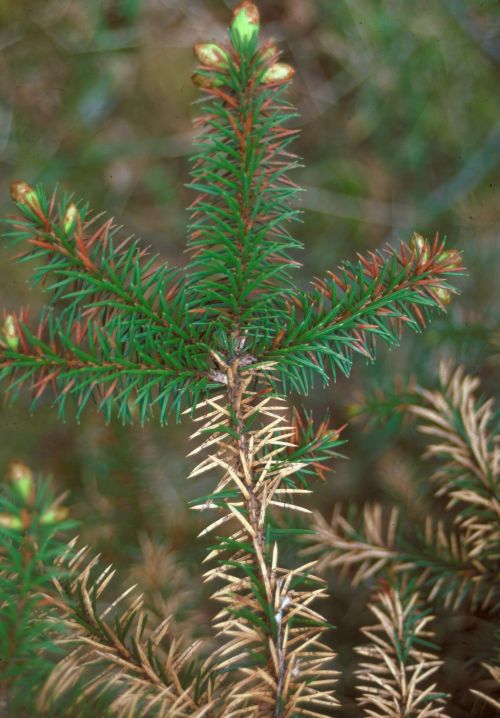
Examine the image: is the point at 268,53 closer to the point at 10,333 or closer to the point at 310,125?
the point at 10,333

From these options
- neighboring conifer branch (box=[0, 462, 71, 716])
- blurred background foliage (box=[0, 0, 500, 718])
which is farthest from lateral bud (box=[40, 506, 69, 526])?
blurred background foliage (box=[0, 0, 500, 718])

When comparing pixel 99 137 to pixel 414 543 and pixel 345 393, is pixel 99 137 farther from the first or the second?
pixel 414 543

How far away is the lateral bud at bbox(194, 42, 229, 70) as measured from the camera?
0.34m

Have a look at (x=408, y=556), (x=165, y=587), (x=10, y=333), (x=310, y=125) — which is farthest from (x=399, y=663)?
(x=310, y=125)

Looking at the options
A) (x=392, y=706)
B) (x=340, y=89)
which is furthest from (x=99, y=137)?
(x=392, y=706)

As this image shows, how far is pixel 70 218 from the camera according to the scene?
13.9 inches

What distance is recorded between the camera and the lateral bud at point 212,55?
1.11 ft

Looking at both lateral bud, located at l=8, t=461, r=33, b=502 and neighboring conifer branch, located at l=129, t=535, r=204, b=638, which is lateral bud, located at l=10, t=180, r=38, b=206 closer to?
lateral bud, located at l=8, t=461, r=33, b=502

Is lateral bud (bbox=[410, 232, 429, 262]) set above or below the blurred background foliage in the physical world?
below

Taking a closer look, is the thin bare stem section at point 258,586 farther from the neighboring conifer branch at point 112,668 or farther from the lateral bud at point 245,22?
the lateral bud at point 245,22

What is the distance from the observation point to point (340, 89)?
110 cm

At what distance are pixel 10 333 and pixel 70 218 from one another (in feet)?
0.24

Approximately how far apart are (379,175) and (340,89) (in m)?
0.17

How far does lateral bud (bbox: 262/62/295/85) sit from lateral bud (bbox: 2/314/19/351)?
0.19 meters
